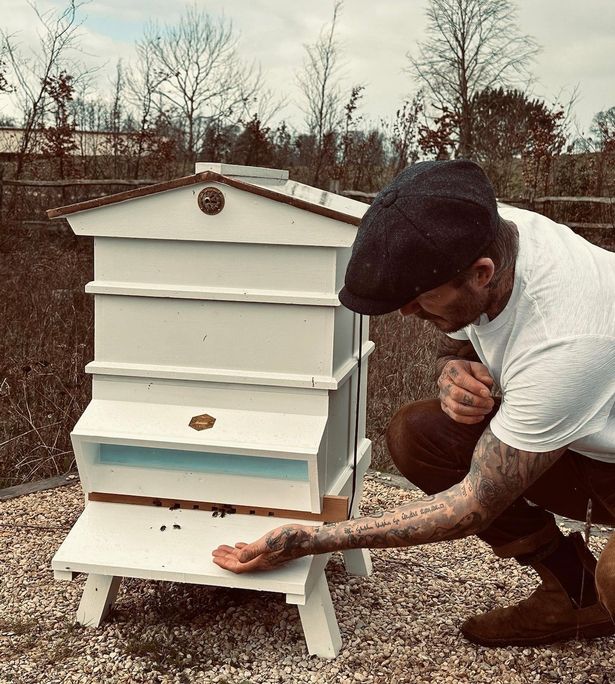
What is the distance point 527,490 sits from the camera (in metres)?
2.32

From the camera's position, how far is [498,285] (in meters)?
1.78

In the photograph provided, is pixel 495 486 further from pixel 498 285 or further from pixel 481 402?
pixel 498 285

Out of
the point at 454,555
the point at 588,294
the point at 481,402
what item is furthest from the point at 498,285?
the point at 454,555

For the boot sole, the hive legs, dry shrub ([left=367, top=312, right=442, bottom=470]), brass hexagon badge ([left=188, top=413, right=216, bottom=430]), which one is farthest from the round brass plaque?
dry shrub ([left=367, top=312, right=442, bottom=470])

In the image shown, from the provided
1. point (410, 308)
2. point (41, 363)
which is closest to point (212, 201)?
point (410, 308)

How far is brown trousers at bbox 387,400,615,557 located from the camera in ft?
7.25

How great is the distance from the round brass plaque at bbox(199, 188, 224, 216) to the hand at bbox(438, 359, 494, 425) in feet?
2.46

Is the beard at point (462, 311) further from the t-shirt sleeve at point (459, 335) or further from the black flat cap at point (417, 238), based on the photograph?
the t-shirt sleeve at point (459, 335)

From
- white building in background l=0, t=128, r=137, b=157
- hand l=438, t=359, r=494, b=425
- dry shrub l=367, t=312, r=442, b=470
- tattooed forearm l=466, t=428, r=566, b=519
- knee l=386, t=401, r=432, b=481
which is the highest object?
white building in background l=0, t=128, r=137, b=157

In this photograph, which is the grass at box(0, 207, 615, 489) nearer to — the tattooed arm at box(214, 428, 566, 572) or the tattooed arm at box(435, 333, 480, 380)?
the tattooed arm at box(435, 333, 480, 380)

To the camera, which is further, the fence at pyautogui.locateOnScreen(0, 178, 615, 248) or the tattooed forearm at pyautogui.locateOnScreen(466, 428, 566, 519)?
the fence at pyautogui.locateOnScreen(0, 178, 615, 248)

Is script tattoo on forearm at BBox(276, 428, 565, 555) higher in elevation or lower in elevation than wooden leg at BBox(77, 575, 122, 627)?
higher

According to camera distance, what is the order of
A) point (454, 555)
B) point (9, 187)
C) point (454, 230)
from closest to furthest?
point (454, 230) → point (454, 555) → point (9, 187)

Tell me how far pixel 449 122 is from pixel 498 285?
837 cm
